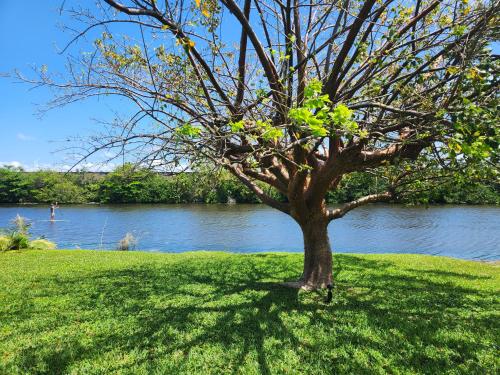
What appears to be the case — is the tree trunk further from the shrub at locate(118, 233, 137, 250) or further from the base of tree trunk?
the shrub at locate(118, 233, 137, 250)

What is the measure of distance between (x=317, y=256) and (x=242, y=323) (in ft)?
8.06

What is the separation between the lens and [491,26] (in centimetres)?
480

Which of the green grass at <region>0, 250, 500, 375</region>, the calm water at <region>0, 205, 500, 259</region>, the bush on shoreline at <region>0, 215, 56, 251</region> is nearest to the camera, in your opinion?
the green grass at <region>0, 250, 500, 375</region>

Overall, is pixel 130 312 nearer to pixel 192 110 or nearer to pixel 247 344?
pixel 247 344

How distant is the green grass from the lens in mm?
4090

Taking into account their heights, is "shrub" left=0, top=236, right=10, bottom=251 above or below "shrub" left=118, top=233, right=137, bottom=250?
above

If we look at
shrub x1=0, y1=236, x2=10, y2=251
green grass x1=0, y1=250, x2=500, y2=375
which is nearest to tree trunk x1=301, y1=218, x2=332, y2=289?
green grass x1=0, y1=250, x2=500, y2=375

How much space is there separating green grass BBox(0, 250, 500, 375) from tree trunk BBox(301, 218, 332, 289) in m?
0.35

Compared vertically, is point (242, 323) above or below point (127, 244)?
above

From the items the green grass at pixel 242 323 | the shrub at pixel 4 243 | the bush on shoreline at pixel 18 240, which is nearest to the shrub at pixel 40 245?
the bush on shoreline at pixel 18 240

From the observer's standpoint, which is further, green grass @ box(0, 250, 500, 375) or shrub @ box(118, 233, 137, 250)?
shrub @ box(118, 233, 137, 250)

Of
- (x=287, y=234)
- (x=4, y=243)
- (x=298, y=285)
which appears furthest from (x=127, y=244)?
(x=298, y=285)

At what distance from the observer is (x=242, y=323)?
525cm

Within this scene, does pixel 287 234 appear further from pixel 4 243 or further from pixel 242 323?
pixel 242 323
